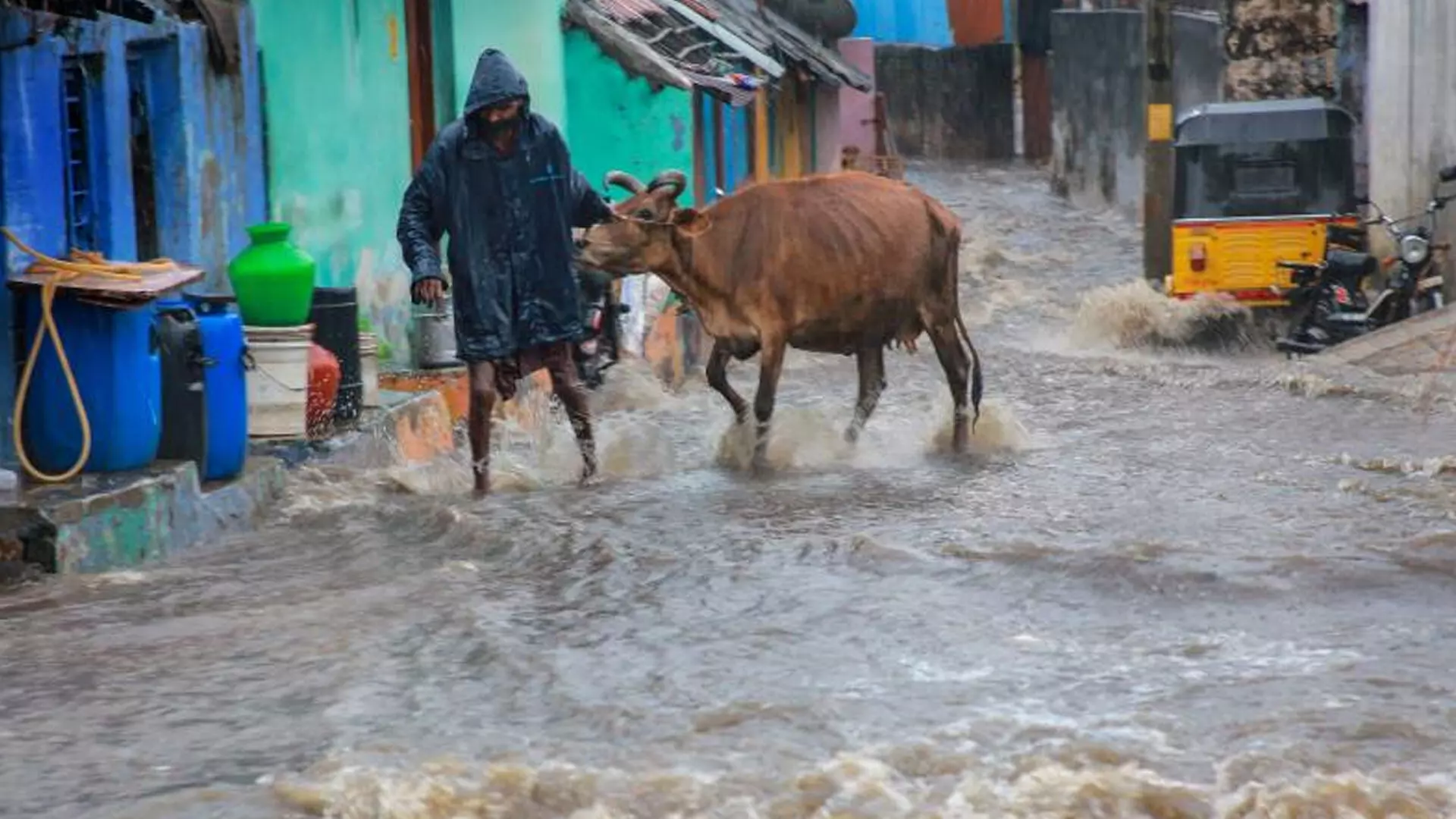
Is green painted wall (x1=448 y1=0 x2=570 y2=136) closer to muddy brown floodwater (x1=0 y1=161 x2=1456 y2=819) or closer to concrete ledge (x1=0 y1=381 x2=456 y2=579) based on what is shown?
muddy brown floodwater (x1=0 y1=161 x2=1456 y2=819)

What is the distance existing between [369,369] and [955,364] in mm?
2850

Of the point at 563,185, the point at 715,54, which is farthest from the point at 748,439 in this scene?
the point at 715,54

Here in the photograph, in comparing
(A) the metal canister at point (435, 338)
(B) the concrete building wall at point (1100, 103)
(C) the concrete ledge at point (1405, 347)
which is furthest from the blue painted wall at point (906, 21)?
(A) the metal canister at point (435, 338)

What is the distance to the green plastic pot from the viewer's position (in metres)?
10.8

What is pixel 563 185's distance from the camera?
10758 millimetres

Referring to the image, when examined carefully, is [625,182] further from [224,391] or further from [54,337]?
[54,337]

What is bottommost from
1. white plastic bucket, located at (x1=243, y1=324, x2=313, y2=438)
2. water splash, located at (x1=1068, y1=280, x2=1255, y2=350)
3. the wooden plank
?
water splash, located at (x1=1068, y1=280, x2=1255, y2=350)

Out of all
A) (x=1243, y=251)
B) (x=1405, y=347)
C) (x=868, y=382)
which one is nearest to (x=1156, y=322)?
(x=1243, y=251)

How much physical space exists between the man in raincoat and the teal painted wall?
86.3 inches

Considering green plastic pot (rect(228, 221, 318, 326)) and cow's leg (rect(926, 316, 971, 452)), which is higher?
green plastic pot (rect(228, 221, 318, 326))

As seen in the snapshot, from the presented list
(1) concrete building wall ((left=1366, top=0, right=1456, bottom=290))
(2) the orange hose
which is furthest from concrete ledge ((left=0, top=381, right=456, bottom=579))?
(1) concrete building wall ((left=1366, top=0, right=1456, bottom=290))

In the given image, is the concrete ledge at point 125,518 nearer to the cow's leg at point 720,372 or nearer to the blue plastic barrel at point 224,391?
the blue plastic barrel at point 224,391

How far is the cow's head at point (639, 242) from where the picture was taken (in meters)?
11.4

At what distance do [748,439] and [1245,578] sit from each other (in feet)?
11.6
